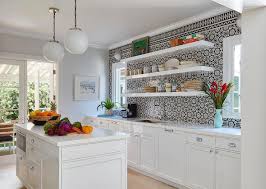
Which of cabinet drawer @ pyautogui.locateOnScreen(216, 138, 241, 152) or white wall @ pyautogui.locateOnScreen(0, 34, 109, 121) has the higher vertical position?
white wall @ pyautogui.locateOnScreen(0, 34, 109, 121)

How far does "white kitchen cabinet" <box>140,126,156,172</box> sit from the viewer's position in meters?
3.57

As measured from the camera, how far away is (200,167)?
2.88 metres

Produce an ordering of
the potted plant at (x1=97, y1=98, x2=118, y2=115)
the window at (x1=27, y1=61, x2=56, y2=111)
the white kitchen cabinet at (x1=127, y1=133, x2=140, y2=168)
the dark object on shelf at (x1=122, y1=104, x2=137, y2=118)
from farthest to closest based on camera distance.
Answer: the window at (x1=27, y1=61, x2=56, y2=111) → the potted plant at (x1=97, y1=98, x2=118, y2=115) → the dark object on shelf at (x1=122, y1=104, x2=137, y2=118) → the white kitchen cabinet at (x1=127, y1=133, x2=140, y2=168)

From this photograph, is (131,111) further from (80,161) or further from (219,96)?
(80,161)

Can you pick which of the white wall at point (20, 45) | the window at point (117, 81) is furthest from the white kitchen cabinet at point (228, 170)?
the white wall at point (20, 45)

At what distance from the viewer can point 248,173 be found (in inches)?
46.7

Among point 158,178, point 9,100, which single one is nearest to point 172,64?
point 158,178

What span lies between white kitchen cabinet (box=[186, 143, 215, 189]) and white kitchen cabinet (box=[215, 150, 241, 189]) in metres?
0.08

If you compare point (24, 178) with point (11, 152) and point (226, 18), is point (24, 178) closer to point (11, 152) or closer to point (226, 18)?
point (11, 152)

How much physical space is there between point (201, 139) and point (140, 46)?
242cm

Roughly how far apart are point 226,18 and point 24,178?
346cm

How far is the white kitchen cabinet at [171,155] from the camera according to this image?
3121 mm

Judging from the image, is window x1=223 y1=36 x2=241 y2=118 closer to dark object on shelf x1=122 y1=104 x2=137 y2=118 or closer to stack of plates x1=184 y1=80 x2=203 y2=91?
stack of plates x1=184 y1=80 x2=203 y2=91

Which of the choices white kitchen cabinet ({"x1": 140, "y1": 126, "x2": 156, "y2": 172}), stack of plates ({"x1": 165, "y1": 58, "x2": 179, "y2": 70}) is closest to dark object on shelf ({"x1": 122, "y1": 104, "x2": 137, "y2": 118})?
white kitchen cabinet ({"x1": 140, "y1": 126, "x2": 156, "y2": 172})
